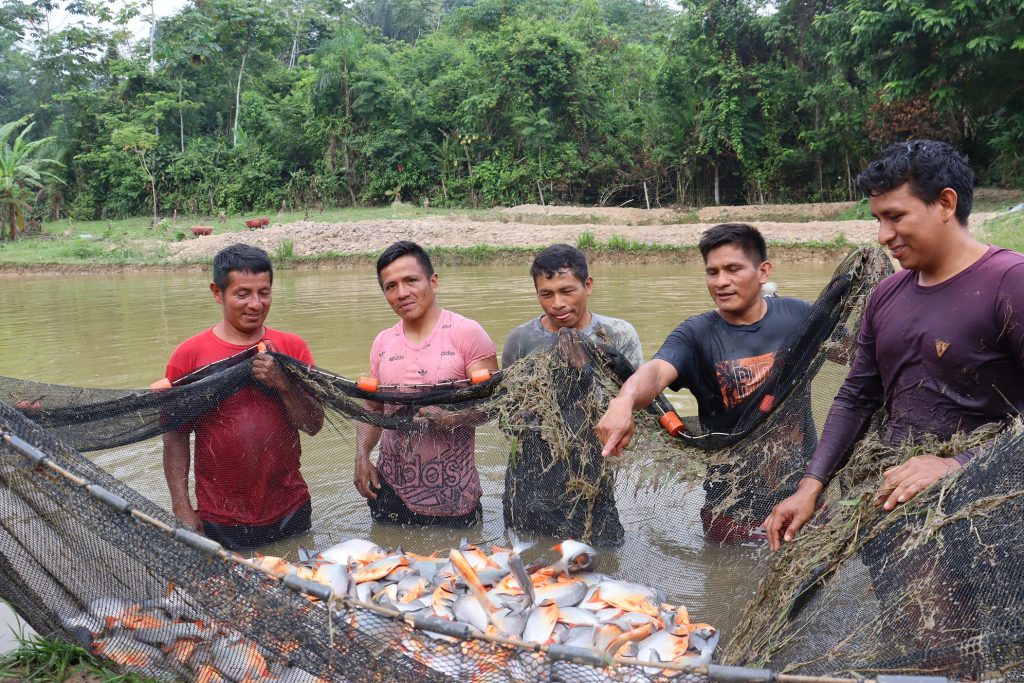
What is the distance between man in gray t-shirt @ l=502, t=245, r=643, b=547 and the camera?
370 centimetres

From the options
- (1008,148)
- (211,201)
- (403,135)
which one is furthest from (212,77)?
(1008,148)

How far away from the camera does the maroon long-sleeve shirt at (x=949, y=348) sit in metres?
2.24

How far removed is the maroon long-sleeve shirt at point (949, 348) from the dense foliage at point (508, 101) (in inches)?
716

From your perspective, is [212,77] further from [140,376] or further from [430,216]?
[140,376]

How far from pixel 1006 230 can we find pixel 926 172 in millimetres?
14544

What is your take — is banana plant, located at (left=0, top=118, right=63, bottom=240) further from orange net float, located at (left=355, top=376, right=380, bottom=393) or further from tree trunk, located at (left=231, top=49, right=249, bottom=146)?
orange net float, located at (left=355, top=376, right=380, bottom=393)

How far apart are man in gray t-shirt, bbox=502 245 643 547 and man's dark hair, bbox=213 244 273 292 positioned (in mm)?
1231

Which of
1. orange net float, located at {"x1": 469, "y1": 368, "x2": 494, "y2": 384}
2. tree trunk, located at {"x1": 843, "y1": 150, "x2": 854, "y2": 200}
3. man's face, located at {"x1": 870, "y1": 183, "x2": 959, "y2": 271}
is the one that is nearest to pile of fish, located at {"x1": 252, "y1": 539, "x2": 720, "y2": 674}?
orange net float, located at {"x1": 469, "y1": 368, "x2": 494, "y2": 384}

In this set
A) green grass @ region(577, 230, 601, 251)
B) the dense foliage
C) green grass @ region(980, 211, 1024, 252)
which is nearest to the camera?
green grass @ region(980, 211, 1024, 252)

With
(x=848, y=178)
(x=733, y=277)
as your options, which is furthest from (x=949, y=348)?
(x=848, y=178)

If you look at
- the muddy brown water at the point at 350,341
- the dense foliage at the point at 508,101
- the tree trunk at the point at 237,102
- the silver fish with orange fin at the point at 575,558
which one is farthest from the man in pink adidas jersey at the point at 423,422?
the tree trunk at the point at 237,102

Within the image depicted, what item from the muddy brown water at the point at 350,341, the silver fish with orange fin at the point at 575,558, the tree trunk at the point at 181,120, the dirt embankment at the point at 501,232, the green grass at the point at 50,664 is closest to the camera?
the green grass at the point at 50,664

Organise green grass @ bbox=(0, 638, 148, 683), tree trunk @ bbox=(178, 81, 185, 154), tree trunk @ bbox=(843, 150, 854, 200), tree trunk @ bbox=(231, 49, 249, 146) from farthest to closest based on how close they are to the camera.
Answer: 1. tree trunk @ bbox=(231, 49, 249, 146)
2. tree trunk @ bbox=(178, 81, 185, 154)
3. tree trunk @ bbox=(843, 150, 854, 200)
4. green grass @ bbox=(0, 638, 148, 683)

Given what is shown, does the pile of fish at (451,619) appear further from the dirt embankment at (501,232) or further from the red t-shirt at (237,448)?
the dirt embankment at (501,232)
